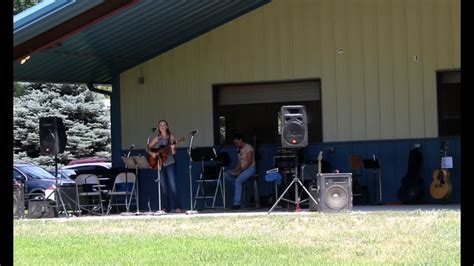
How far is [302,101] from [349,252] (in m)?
8.21

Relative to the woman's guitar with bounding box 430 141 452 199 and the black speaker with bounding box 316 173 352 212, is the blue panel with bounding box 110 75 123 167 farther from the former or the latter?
the woman's guitar with bounding box 430 141 452 199

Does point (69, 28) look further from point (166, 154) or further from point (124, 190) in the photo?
point (124, 190)

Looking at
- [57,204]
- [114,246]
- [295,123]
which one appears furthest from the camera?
[57,204]

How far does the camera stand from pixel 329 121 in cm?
1633

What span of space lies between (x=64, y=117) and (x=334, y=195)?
17.5 m

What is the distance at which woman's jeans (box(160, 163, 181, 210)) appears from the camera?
15.0 m

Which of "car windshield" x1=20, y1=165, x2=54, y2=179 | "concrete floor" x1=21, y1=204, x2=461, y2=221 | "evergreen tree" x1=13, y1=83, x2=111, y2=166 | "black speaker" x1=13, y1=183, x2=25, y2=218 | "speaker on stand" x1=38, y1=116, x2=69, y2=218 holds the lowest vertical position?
"concrete floor" x1=21, y1=204, x2=461, y2=221

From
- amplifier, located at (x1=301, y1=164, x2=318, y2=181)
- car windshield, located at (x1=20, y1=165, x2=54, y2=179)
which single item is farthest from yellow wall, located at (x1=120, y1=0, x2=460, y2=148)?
car windshield, located at (x1=20, y1=165, x2=54, y2=179)

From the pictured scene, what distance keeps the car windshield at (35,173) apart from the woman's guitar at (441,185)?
31.9 ft

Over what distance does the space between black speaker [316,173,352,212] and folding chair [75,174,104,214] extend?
4.18 m

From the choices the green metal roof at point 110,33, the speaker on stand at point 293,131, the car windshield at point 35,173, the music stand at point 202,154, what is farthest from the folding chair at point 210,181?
the car windshield at point 35,173

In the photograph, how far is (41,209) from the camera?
48.5 feet
